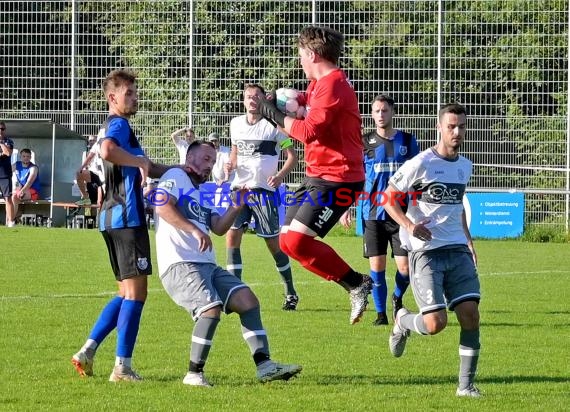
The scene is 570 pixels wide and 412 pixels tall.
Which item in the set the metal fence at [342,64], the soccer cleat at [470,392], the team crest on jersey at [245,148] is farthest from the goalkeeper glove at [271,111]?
the metal fence at [342,64]

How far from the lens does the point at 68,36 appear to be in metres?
29.4

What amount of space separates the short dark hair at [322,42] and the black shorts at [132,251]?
185cm

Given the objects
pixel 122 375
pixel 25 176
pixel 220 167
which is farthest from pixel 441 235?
pixel 25 176

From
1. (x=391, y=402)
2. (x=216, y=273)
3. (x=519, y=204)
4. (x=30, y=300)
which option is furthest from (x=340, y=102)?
(x=519, y=204)

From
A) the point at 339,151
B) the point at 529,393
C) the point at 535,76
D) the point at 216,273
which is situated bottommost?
the point at 529,393

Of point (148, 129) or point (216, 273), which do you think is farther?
point (148, 129)

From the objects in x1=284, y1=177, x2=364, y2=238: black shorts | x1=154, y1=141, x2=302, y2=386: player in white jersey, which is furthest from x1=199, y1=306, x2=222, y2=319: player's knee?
x1=284, y1=177, x2=364, y2=238: black shorts

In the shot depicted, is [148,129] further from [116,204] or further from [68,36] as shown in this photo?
[116,204]

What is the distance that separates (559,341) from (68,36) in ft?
69.9

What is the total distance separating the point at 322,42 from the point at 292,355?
247 cm

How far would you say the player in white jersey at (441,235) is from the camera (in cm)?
767

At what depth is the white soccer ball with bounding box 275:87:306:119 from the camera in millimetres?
8898

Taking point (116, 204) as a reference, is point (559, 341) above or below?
below

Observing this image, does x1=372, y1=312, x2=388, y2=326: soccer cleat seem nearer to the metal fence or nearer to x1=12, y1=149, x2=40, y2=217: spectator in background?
the metal fence
